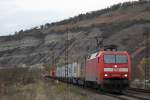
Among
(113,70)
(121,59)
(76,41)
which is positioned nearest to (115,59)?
(121,59)

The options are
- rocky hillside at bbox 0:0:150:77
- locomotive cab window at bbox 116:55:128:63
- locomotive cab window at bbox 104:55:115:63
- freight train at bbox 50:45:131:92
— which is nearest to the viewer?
freight train at bbox 50:45:131:92

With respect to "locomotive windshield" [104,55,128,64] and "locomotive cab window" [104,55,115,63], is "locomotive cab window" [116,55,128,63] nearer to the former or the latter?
"locomotive windshield" [104,55,128,64]

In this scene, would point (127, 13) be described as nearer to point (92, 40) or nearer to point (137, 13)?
point (137, 13)

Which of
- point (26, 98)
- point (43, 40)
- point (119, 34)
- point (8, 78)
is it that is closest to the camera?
point (26, 98)

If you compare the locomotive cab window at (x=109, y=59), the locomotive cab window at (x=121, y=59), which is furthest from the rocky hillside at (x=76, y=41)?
the locomotive cab window at (x=109, y=59)

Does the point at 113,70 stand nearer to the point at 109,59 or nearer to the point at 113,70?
the point at 113,70

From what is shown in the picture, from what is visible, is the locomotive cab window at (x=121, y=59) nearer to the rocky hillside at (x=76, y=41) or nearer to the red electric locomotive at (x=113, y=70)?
the red electric locomotive at (x=113, y=70)

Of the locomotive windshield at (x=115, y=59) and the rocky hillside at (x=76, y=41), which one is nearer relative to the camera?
the locomotive windshield at (x=115, y=59)

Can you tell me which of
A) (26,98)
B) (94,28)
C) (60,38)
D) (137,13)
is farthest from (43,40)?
(26,98)

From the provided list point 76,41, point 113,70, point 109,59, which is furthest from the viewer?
point 76,41

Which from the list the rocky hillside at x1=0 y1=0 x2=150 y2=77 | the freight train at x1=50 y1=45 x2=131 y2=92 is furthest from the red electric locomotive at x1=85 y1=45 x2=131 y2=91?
the rocky hillside at x1=0 y1=0 x2=150 y2=77

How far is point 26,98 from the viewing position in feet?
79.1

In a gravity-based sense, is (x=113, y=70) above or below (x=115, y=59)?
below

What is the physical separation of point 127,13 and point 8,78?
14328 cm
